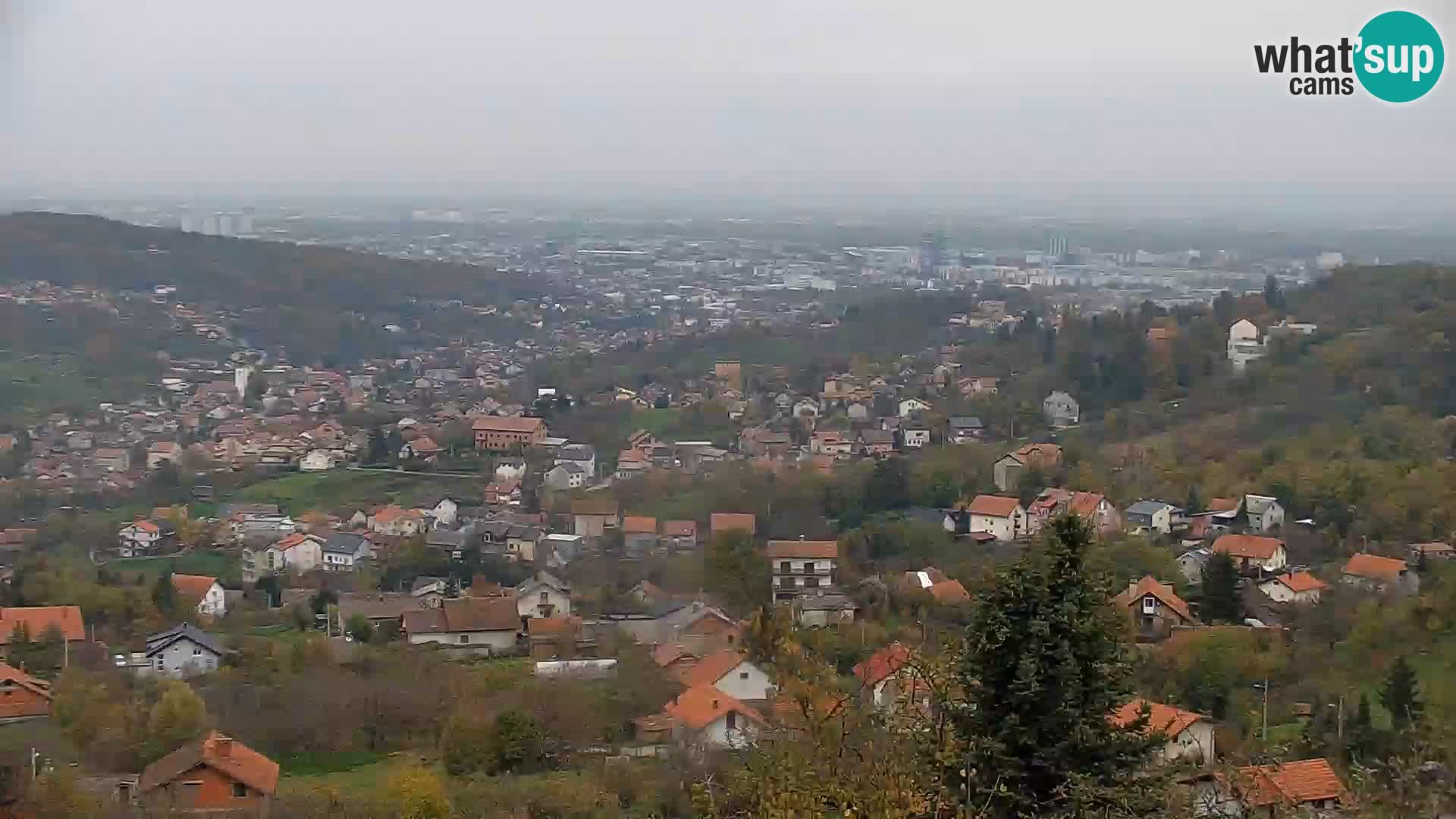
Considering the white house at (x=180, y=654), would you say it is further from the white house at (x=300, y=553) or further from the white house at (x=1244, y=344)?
the white house at (x=1244, y=344)

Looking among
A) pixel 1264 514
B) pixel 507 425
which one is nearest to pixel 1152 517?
pixel 1264 514


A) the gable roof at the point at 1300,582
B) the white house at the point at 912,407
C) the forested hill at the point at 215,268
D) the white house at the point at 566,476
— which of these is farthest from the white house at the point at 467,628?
the forested hill at the point at 215,268

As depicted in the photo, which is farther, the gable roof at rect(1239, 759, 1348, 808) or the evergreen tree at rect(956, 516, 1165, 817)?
the evergreen tree at rect(956, 516, 1165, 817)

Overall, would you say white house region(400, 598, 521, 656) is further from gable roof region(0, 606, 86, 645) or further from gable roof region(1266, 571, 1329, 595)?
gable roof region(1266, 571, 1329, 595)

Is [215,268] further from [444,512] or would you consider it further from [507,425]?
[444,512]

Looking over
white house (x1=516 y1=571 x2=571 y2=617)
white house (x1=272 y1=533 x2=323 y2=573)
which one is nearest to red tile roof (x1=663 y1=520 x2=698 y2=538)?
white house (x1=516 y1=571 x2=571 y2=617)
